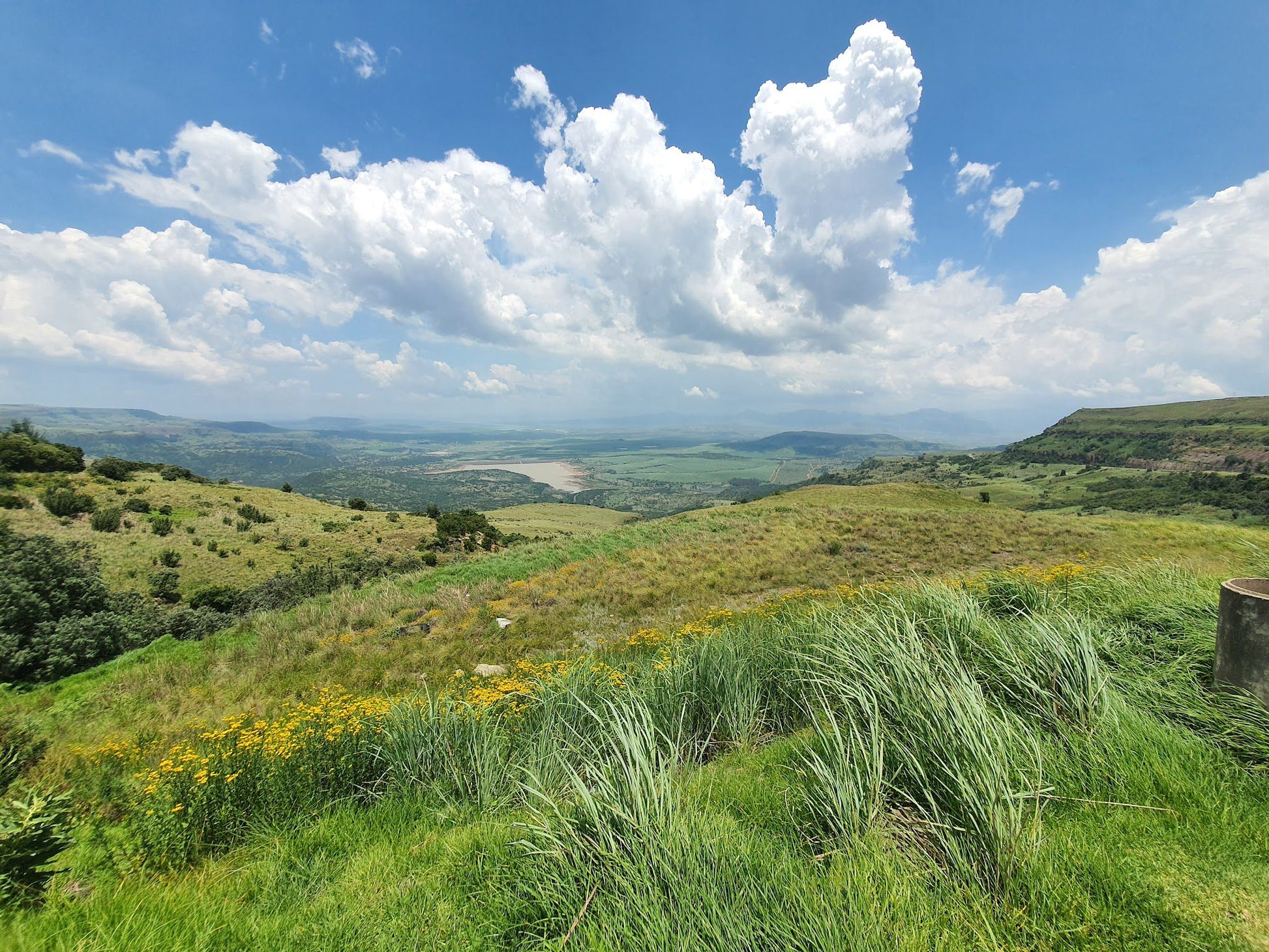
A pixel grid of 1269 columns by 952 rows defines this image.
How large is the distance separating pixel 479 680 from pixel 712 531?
15.4m

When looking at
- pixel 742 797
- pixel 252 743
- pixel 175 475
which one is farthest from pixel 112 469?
pixel 742 797

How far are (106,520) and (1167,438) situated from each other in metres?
234

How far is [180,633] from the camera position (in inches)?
513

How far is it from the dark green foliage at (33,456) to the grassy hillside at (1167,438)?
196826 millimetres

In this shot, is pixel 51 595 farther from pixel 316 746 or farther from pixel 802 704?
pixel 802 704

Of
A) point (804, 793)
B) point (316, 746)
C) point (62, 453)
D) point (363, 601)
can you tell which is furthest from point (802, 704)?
point (62, 453)

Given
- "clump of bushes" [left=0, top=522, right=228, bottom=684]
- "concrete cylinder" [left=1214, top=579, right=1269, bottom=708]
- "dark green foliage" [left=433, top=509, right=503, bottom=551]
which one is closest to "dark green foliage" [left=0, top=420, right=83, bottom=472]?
"dark green foliage" [left=433, top=509, right=503, bottom=551]

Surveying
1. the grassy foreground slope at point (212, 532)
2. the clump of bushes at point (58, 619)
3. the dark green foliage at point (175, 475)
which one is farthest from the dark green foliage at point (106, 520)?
the clump of bushes at point (58, 619)

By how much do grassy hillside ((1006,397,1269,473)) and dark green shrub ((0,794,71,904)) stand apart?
176 meters

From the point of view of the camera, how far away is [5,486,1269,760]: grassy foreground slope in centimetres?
813

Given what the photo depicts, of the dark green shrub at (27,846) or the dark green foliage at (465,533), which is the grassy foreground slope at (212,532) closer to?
the dark green foliage at (465,533)

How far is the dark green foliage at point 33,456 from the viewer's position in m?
31.8

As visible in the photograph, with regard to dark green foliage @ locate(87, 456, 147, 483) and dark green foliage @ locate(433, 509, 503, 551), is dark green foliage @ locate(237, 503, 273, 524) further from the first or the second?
dark green foliage @ locate(433, 509, 503, 551)

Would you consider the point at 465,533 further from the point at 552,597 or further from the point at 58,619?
the point at 58,619
